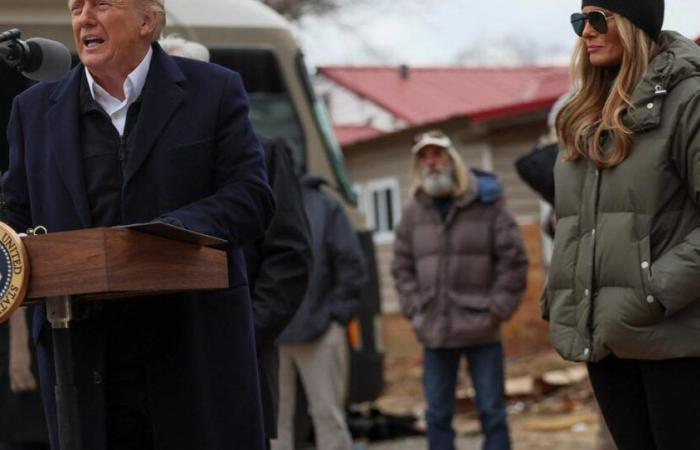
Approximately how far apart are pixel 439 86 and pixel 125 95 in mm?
32265

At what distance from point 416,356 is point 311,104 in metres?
12.0

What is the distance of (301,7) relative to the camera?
32594mm

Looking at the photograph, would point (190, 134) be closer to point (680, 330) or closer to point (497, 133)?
point (680, 330)

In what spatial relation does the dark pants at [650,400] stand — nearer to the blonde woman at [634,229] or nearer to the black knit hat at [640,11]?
the blonde woman at [634,229]

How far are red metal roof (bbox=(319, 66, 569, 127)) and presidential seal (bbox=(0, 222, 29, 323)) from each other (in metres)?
28.5

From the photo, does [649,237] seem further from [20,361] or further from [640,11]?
[20,361]

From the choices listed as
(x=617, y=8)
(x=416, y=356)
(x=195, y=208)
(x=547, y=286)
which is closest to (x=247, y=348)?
(x=195, y=208)

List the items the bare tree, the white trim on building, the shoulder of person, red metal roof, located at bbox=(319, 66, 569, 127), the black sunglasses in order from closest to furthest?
the shoulder of person < the black sunglasses < the white trim on building < the bare tree < red metal roof, located at bbox=(319, 66, 569, 127)

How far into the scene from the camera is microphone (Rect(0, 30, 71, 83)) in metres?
3.60

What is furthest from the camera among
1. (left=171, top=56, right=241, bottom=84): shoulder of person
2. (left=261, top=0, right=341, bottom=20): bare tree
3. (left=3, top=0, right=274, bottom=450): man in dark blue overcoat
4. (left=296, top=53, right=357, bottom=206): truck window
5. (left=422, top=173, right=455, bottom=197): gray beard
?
(left=261, top=0, right=341, bottom=20): bare tree

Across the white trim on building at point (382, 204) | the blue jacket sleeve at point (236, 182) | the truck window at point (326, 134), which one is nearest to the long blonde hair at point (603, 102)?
the blue jacket sleeve at point (236, 182)

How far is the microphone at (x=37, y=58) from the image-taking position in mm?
3598

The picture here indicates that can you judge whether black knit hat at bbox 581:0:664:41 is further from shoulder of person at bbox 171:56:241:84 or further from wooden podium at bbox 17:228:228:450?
wooden podium at bbox 17:228:228:450

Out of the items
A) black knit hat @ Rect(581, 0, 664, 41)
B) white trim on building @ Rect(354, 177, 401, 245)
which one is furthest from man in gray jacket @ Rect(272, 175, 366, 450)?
white trim on building @ Rect(354, 177, 401, 245)
